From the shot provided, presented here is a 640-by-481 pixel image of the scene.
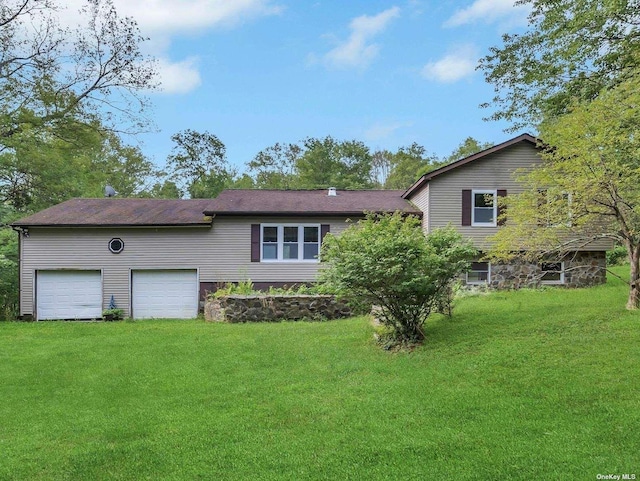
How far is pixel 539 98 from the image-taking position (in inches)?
552

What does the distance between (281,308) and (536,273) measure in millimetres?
8529

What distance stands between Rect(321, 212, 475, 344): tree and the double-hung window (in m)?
7.67

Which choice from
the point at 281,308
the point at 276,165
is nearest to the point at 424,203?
the point at 281,308

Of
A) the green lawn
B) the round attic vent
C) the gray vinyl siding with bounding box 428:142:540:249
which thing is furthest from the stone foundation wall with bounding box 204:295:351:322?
the round attic vent

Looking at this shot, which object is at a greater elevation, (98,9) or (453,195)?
(98,9)

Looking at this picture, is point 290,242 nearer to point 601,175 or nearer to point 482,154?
point 482,154

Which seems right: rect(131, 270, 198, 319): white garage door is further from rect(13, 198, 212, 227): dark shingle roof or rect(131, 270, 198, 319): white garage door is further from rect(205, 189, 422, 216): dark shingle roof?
rect(205, 189, 422, 216): dark shingle roof

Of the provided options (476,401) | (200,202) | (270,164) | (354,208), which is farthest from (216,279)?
(270,164)

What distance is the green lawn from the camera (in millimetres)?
3609

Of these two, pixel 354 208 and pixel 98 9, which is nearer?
pixel 354 208

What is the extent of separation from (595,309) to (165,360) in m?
7.62

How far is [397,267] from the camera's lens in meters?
6.64

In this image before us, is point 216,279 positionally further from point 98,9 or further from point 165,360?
point 98,9

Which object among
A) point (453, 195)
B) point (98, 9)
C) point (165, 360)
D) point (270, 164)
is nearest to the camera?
point (165, 360)
